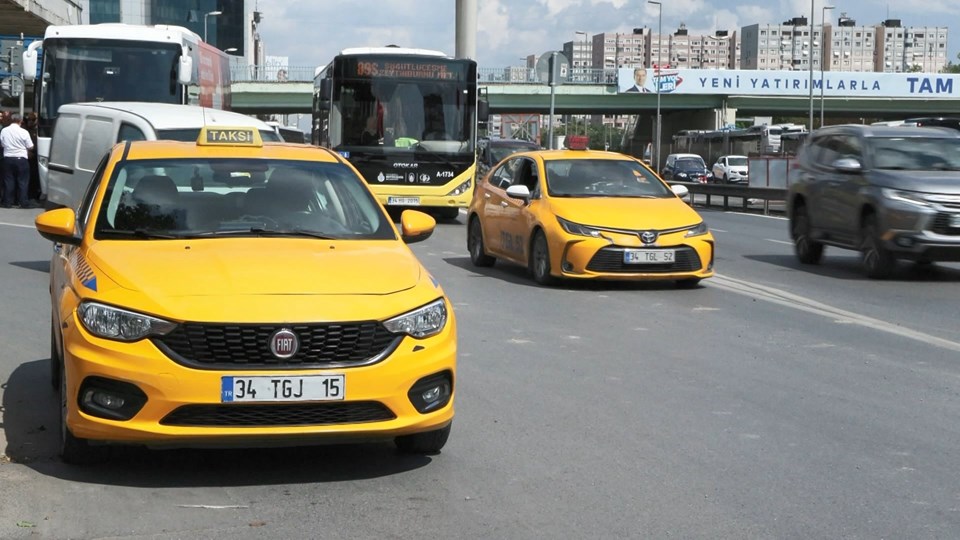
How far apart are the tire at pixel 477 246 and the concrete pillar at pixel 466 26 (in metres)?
42.9

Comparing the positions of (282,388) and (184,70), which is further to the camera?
(184,70)

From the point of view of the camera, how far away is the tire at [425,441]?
6.41 meters

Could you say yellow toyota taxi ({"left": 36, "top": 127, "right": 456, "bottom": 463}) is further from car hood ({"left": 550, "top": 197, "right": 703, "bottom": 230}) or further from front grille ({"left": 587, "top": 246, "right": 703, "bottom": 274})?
car hood ({"left": 550, "top": 197, "right": 703, "bottom": 230})

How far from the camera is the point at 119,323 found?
582 cm

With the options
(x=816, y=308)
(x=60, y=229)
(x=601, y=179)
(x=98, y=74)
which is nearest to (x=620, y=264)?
(x=601, y=179)

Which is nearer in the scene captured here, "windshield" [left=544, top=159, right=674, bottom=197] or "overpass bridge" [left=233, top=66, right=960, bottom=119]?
"windshield" [left=544, top=159, right=674, bottom=197]

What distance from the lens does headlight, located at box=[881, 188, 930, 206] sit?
15.4 meters

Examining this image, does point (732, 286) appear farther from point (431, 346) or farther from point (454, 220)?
point (454, 220)

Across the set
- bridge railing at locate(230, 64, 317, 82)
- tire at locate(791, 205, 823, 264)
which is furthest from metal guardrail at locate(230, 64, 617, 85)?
tire at locate(791, 205, 823, 264)

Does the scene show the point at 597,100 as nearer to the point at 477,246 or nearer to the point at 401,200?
the point at 401,200

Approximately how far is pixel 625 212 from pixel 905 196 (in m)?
3.35

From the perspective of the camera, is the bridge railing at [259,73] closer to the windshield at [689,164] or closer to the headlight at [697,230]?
the windshield at [689,164]

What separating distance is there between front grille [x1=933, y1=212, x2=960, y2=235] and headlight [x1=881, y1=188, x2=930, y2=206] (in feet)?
0.66

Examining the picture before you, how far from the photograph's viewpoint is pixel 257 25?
171 metres
